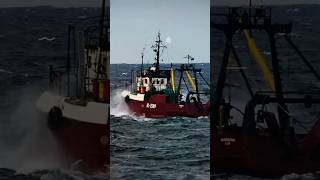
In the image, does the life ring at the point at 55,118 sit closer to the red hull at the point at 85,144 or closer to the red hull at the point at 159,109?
the red hull at the point at 85,144

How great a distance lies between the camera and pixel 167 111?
3225mm

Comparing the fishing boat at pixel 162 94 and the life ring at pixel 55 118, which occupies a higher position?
the fishing boat at pixel 162 94

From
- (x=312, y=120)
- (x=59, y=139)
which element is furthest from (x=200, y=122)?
(x=59, y=139)

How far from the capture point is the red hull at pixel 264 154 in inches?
114

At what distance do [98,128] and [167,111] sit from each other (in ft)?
1.85

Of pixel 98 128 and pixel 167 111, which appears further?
pixel 167 111

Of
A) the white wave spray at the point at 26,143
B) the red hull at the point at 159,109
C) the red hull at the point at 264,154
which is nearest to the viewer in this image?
the red hull at the point at 264,154

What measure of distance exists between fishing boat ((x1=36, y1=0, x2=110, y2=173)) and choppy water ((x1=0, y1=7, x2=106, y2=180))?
0.06 m

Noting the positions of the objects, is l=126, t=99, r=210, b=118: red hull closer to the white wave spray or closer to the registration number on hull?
the registration number on hull

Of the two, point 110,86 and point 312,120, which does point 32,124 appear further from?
point 312,120

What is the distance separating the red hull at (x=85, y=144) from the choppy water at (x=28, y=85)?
2.4 inches

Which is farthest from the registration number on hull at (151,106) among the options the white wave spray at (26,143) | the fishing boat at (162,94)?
A: the white wave spray at (26,143)

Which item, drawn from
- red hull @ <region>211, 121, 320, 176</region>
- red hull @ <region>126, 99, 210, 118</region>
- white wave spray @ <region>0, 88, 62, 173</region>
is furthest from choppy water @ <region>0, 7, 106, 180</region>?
red hull @ <region>211, 121, 320, 176</region>

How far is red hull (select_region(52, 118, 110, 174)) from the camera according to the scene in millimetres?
2988
